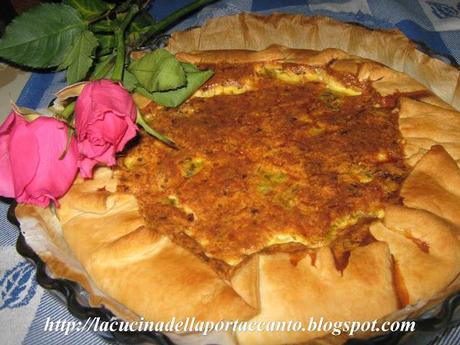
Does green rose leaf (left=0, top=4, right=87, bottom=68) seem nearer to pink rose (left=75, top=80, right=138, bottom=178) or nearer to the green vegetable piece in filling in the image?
pink rose (left=75, top=80, right=138, bottom=178)

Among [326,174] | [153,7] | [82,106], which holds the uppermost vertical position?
[82,106]

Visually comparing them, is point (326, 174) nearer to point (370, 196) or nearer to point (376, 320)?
point (370, 196)

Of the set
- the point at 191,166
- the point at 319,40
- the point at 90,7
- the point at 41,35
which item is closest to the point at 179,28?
the point at 90,7

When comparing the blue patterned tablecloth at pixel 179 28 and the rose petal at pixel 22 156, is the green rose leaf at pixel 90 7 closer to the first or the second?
the blue patterned tablecloth at pixel 179 28

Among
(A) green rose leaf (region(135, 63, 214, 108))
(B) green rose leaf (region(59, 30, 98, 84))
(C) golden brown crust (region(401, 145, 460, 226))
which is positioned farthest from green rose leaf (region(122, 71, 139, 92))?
(C) golden brown crust (region(401, 145, 460, 226))

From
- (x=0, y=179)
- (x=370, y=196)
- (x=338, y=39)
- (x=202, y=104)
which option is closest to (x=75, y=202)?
(x=0, y=179)

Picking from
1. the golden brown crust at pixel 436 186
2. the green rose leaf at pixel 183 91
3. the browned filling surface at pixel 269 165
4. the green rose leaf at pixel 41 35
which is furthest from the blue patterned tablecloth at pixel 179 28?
the green rose leaf at pixel 183 91
